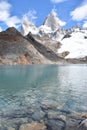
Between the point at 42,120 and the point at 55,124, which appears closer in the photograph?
the point at 55,124

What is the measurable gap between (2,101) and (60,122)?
A: 13.1 meters

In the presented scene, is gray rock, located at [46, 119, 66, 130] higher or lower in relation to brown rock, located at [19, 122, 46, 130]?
higher

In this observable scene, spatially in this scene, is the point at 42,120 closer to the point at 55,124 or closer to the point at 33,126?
the point at 55,124

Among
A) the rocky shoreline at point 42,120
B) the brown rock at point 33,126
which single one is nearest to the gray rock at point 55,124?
the rocky shoreline at point 42,120

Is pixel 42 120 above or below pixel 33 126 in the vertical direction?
above

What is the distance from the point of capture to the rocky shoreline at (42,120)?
79.2 ft

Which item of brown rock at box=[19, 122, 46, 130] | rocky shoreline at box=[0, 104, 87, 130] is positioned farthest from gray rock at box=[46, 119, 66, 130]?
brown rock at box=[19, 122, 46, 130]

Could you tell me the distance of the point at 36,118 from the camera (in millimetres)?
27312

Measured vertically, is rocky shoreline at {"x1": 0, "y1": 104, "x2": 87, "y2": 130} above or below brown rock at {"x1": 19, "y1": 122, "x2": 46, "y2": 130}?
above

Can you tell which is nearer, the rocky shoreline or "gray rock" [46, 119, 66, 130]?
"gray rock" [46, 119, 66, 130]

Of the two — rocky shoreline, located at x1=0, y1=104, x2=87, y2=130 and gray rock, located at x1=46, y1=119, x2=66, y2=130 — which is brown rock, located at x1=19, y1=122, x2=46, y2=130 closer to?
rocky shoreline, located at x1=0, y1=104, x2=87, y2=130

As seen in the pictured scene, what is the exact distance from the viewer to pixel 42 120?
2647 centimetres

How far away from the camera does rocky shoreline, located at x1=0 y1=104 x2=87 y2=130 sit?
79.2 ft

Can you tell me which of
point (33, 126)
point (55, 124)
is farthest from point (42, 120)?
point (33, 126)
